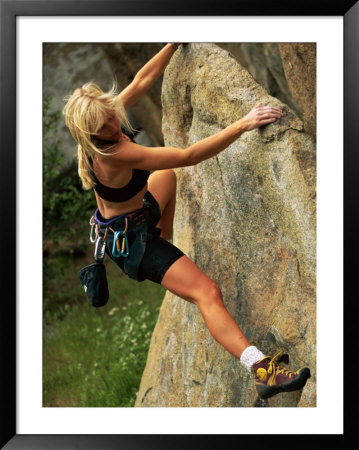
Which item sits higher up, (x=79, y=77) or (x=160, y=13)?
(x=79, y=77)

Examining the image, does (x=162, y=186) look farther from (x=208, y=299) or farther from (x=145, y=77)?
(x=208, y=299)

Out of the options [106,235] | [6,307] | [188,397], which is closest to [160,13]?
[106,235]

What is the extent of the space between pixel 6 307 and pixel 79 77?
24.1ft

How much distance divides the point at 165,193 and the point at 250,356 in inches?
58.6

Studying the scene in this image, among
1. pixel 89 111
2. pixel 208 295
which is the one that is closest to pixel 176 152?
pixel 89 111

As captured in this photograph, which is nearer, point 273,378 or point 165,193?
point 273,378

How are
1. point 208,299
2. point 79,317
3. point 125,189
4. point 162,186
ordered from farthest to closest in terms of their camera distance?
1. point 79,317
2. point 162,186
3. point 125,189
4. point 208,299

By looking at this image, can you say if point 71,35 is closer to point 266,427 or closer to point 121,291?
point 266,427

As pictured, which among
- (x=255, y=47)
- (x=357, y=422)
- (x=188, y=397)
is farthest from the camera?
(x=255, y=47)

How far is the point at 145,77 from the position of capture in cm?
561

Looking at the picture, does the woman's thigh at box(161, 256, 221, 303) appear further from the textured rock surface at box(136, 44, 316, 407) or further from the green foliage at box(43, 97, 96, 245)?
the green foliage at box(43, 97, 96, 245)

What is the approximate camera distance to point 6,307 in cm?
482

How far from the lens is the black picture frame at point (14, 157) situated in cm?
470

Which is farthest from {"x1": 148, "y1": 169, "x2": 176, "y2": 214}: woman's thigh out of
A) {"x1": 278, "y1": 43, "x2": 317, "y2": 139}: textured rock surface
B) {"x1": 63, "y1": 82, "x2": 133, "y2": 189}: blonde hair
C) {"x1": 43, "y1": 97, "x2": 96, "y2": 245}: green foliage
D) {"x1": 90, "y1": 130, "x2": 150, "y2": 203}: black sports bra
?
{"x1": 43, "y1": 97, "x2": 96, "y2": 245}: green foliage
